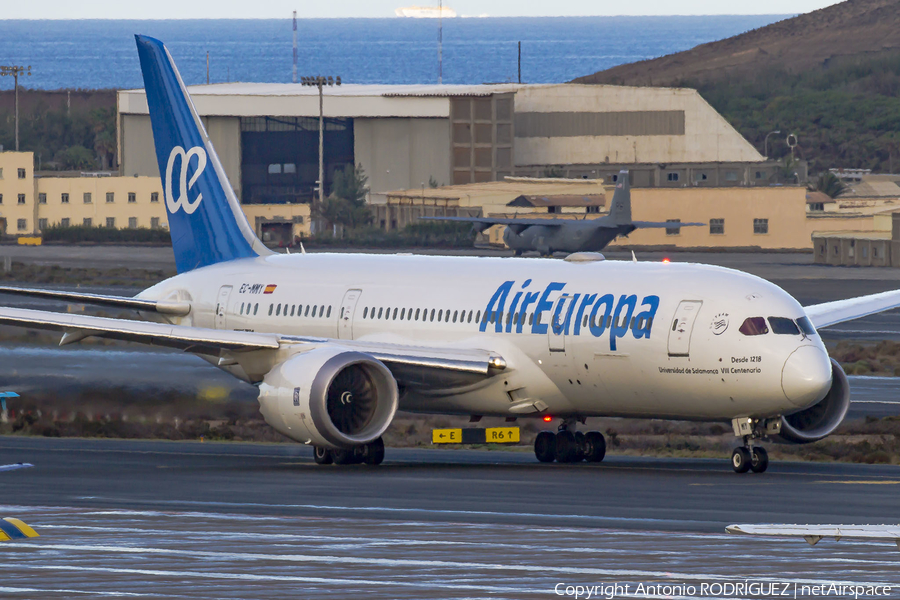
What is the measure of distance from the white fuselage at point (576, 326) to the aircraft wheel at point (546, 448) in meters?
1.48

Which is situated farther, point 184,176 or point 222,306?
point 184,176

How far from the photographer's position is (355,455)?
35.3m

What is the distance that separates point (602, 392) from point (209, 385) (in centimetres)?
1670

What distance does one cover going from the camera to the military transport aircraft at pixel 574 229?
10875 cm

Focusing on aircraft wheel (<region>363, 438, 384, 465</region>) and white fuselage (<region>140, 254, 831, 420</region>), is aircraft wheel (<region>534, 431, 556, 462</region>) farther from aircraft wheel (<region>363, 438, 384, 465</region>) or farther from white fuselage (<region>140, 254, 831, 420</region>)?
aircraft wheel (<region>363, 438, 384, 465</region>)

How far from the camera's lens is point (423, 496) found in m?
27.7

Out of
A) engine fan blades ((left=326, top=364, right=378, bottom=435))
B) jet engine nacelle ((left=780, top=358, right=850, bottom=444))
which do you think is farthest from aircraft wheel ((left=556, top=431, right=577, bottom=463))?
engine fan blades ((left=326, top=364, right=378, bottom=435))

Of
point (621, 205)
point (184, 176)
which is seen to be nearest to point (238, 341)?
point (184, 176)

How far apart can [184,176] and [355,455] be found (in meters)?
12.0

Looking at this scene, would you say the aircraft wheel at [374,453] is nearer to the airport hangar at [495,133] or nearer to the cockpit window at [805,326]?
the cockpit window at [805,326]

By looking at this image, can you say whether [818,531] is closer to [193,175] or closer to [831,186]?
[193,175]

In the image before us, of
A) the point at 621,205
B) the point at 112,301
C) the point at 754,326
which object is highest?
the point at 621,205

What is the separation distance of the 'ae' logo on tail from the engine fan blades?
11.9 m

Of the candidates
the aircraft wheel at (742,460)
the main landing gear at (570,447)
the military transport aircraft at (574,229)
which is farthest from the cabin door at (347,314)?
the military transport aircraft at (574,229)
